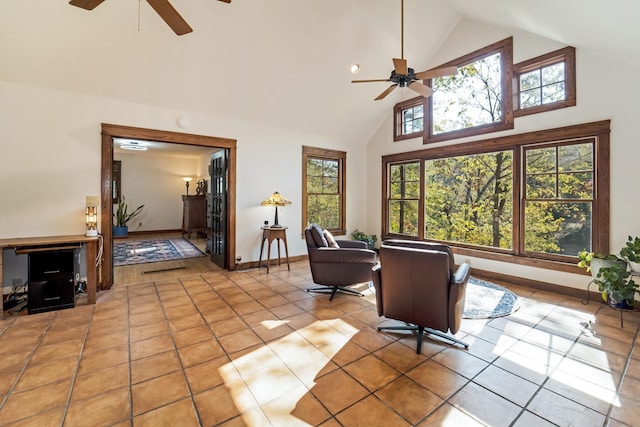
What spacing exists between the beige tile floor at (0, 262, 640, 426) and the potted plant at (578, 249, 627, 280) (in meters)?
0.48

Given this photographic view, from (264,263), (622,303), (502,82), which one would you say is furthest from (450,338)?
(502,82)

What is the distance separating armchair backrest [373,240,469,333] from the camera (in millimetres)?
2359

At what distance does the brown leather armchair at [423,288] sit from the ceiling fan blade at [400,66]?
6.96ft

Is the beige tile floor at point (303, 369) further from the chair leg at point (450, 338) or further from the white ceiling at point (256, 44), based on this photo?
the white ceiling at point (256, 44)

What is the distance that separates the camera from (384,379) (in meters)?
2.09

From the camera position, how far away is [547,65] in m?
4.14

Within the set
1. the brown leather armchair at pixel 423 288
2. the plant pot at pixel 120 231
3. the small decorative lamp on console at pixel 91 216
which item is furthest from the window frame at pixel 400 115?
the plant pot at pixel 120 231

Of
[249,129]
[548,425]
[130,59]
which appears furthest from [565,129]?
[130,59]

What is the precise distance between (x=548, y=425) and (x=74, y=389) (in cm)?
304

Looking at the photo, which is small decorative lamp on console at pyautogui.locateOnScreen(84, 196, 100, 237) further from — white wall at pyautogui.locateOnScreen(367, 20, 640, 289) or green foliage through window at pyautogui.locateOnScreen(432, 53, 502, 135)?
white wall at pyautogui.locateOnScreen(367, 20, 640, 289)

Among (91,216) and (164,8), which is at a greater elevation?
(164,8)

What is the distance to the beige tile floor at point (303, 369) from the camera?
175cm

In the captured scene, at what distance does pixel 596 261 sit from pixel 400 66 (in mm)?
3249

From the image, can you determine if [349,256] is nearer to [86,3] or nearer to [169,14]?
[169,14]
